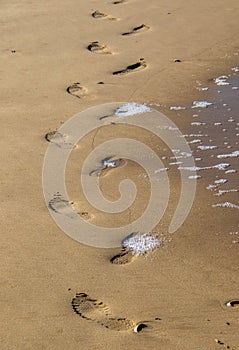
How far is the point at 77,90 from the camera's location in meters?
5.67

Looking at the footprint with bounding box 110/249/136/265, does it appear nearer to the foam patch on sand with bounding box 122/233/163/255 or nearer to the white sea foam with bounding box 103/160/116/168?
the foam patch on sand with bounding box 122/233/163/255

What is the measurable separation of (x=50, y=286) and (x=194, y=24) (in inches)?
171

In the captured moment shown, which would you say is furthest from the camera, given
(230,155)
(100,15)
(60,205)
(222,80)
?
(100,15)

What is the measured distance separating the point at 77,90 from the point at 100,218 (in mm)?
1976

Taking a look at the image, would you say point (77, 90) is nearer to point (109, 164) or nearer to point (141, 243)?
point (109, 164)

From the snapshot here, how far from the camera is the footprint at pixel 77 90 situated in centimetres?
560

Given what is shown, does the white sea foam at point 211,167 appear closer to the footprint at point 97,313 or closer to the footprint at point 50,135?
the footprint at point 50,135

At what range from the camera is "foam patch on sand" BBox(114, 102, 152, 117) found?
5.27 m

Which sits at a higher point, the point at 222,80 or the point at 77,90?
the point at 77,90

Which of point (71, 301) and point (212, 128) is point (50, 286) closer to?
point (71, 301)

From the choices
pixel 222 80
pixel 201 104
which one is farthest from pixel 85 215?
pixel 222 80

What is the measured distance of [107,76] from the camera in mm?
5914

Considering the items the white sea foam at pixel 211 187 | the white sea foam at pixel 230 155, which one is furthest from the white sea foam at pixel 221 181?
the white sea foam at pixel 230 155

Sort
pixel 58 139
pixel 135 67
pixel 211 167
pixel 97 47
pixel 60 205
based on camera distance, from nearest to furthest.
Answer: pixel 60 205 < pixel 211 167 < pixel 58 139 < pixel 135 67 < pixel 97 47
